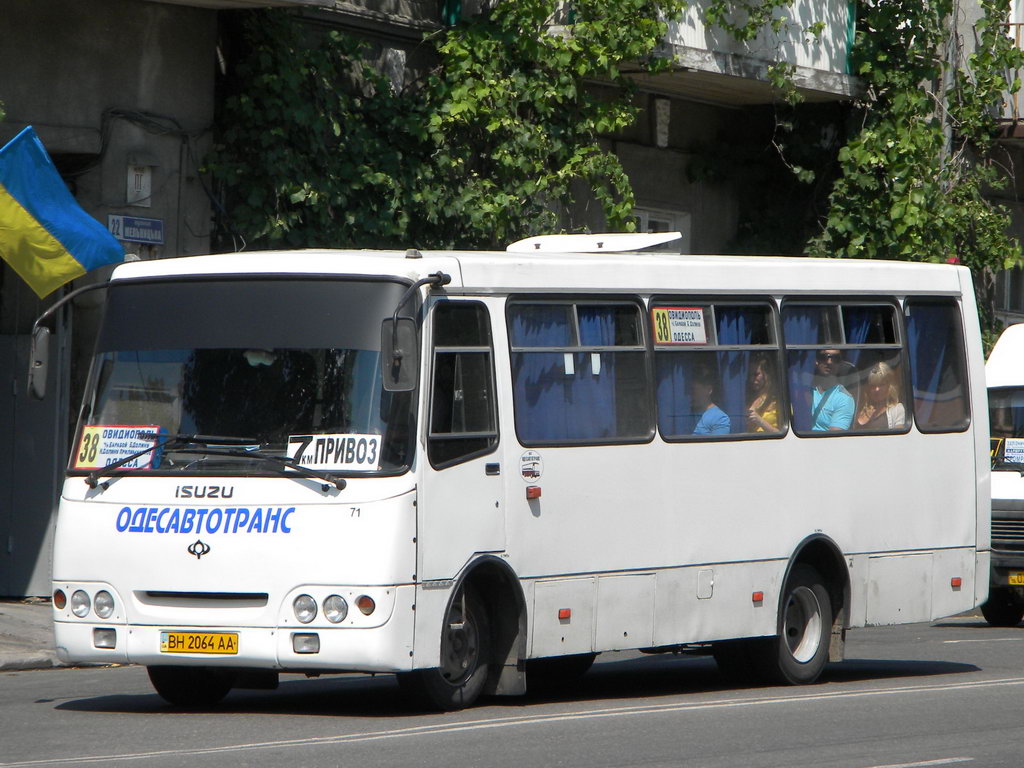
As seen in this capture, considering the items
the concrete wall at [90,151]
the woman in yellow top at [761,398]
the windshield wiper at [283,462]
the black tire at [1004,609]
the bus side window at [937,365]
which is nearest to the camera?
the windshield wiper at [283,462]

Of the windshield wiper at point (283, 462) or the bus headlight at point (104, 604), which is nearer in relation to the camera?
the windshield wiper at point (283, 462)

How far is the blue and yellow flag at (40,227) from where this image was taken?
15.6 meters

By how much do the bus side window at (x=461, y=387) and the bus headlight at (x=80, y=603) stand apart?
1.99 metres

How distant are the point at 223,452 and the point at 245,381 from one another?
39cm

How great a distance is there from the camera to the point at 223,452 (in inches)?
402

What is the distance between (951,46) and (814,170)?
276cm

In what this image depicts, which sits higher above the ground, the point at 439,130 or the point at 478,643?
the point at 439,130

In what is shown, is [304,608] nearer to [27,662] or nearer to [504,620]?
[504,620]

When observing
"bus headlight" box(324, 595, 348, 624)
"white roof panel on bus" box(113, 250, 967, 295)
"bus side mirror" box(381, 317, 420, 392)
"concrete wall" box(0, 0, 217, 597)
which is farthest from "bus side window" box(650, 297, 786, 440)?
"concrete wall" box(0, 0, 217, 597)

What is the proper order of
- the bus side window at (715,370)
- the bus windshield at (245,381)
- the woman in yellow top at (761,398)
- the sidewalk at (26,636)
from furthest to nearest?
1. the sidewalk at (26,636)
2. the woman in yellow top at (761,398)
3. the bus side window at (715,370)
4. the bus windshield at (245,381)

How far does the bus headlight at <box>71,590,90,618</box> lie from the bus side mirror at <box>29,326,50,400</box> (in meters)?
1.08

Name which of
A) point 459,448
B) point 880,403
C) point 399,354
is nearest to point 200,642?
point 459,448

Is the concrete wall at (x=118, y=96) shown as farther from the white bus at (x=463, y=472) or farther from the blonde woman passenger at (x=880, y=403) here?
the blonde woman passenger at (x=880, y=403)

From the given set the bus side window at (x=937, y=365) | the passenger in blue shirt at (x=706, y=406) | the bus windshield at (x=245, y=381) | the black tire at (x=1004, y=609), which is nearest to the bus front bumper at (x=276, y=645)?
the bus windshield at (x=245, y=381)
